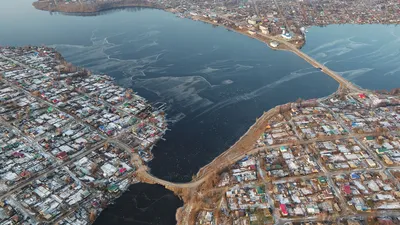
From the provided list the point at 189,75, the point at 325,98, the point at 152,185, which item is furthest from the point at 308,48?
the point at 152,185

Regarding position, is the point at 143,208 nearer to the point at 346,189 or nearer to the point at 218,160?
the point at 218,160


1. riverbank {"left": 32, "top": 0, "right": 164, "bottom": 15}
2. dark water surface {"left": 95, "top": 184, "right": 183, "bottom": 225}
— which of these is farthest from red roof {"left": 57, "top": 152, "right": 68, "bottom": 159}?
riverbank {"left": 32, "top": 0, "right": 164, "bottom": 15}

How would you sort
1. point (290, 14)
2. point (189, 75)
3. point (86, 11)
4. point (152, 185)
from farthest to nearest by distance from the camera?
point (86, 11) < point (290, 14) < point (189, 75) < point (152, 185)

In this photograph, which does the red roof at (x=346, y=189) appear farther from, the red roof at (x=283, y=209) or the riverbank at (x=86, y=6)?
the riverbank at (x=86, y=6)

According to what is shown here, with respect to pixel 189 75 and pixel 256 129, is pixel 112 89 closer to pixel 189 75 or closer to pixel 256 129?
pixel 189 75

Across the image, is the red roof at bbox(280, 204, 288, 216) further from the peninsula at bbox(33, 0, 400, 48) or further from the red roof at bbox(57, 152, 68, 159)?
the peninsula at bbox(33, 0, 400, 48)

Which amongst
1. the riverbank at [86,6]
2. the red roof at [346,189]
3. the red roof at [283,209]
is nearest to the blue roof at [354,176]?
the red roof at [346,189]

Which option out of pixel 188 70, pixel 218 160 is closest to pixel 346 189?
pixel 218 160

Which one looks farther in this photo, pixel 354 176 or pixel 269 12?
pixel 269 12
